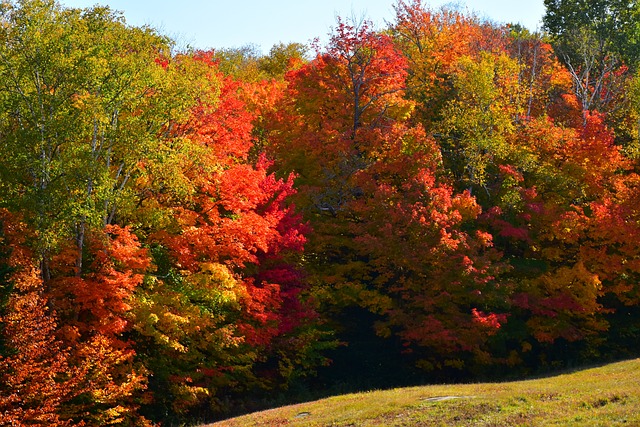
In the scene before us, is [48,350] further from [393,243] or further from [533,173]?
[533,173]

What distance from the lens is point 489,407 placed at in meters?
22.7

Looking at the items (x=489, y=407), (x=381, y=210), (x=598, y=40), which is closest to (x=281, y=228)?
(x=381, y=210)

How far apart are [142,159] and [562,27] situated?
177ft

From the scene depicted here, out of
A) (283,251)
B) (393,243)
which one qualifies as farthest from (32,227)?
(393,243)

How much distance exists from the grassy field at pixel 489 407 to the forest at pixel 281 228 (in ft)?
18.6

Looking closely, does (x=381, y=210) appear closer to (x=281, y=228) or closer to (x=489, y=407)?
(x=281, y=228)

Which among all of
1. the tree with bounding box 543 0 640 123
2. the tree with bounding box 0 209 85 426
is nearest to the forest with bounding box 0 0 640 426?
the tree with bounding box 0 209 85 426

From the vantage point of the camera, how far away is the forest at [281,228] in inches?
1078

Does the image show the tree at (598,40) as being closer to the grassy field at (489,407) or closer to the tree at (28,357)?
the grassy field at (489,407)

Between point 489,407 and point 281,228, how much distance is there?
616 inches

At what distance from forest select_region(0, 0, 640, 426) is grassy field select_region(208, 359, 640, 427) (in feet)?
18.6

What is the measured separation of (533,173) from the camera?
146ft

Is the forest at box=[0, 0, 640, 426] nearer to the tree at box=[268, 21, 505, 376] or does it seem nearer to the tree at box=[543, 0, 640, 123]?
the tree at box=[268, 21, 505, 376]

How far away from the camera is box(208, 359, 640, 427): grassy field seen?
2069cm
